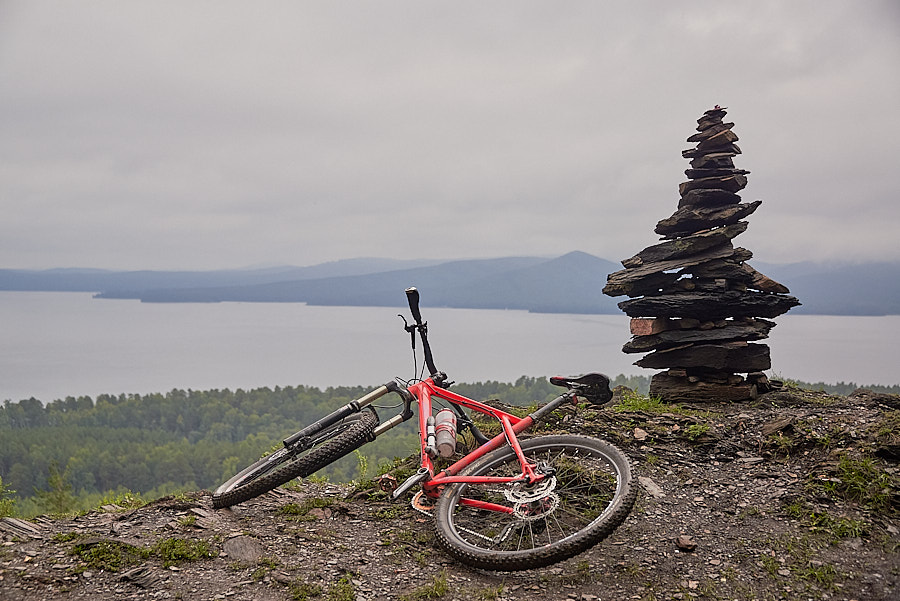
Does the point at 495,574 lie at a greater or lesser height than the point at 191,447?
greater

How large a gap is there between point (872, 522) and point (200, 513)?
538 cm

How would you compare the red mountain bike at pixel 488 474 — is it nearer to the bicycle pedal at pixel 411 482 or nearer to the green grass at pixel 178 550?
the bicycle pedal at pixel 411 482

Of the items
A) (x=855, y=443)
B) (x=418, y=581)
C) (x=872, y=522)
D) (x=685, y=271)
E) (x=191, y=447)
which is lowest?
(x=191, y=447)

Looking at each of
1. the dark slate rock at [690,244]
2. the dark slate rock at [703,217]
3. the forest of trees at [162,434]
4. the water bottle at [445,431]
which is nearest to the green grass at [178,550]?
the water bottle at [445,431]

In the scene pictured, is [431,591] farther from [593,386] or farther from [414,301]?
[414,301]

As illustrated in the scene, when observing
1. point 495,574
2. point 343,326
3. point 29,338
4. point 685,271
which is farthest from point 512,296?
point 29,338

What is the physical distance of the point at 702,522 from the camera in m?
4.63

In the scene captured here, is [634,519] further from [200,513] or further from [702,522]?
[200,513]

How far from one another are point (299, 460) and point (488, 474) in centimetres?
163

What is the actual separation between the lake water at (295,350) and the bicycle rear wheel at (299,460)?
67cm

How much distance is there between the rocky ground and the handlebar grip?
1.74 metres

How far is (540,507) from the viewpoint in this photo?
4.33 m

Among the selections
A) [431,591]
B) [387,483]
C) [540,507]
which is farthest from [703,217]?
[431,591]

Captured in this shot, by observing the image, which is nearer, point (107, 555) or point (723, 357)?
point (107, 555)
